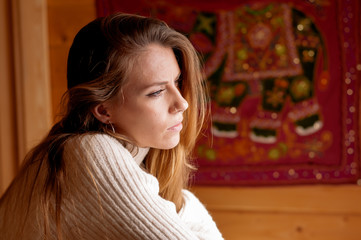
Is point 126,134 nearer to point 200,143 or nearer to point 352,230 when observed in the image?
point 200,143

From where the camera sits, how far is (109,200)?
2.57 feet

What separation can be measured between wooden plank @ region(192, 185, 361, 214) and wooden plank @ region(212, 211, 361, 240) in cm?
3

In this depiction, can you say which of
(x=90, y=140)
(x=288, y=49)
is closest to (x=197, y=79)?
(x=90, y=140)

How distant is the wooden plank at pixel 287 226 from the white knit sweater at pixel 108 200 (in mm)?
1082

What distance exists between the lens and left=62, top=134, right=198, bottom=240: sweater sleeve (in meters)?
0.78

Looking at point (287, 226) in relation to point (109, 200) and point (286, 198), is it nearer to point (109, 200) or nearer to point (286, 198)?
point (286, 198)

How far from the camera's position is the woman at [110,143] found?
2.59 feet

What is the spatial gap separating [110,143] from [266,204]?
1.12 m

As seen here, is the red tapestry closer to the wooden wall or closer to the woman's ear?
the wooden wall

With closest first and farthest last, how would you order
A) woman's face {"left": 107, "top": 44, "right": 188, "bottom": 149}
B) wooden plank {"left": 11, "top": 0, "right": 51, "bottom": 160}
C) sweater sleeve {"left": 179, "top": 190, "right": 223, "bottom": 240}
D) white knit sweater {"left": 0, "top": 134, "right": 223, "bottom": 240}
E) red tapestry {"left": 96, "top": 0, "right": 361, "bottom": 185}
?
white knit sweater {"left": 0, "top": 134, "right": 223, "bottom": 240}, woman's face {"left": 107, "top": 44, "right": 188, "bottom": 149}, sweater sleeve {"left": 179, "top": 190, "right": 223, "bottom": 240}, red tapestry {"left": 96, "top": 0, "right": 361, "bottom": 185}, wooden plank {"left": 11, "top": 0, "right": 51, "bottom": 160}

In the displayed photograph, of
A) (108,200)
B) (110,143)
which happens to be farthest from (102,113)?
(108,200)

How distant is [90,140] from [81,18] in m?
1.20

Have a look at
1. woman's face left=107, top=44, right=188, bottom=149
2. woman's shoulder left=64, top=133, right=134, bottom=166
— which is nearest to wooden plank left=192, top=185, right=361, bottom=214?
woman's face left=107, top=44, right=188, bottom=149

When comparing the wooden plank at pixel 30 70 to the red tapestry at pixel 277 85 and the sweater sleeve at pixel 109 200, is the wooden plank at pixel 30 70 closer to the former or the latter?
the red tapestry at pixel 277 85
